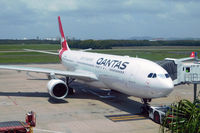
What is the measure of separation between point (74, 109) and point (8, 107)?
4.66 meters

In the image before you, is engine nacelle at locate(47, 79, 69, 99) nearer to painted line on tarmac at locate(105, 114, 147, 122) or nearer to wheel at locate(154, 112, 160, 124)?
painted line on tarmac at locate(105, 114, 147, 122)

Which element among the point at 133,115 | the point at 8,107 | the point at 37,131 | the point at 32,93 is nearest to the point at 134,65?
the point at 133,115

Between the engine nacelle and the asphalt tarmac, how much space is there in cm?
59

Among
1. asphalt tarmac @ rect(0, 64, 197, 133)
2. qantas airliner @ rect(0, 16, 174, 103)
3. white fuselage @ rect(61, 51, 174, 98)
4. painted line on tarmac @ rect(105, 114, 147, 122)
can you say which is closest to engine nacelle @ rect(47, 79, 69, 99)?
qantas airliner @ rect(0, 16, 174, 103)

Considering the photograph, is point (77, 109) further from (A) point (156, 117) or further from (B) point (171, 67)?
(B) point (171, 67)

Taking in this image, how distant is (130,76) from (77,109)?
14.5 ft

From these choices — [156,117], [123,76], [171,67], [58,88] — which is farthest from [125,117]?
[171,67]

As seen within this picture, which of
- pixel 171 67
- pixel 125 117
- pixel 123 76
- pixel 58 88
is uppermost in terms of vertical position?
pixel 171 67

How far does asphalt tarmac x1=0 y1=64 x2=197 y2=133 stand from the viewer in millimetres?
14719

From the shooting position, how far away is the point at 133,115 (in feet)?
56.5

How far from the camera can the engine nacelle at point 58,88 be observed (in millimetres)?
20719

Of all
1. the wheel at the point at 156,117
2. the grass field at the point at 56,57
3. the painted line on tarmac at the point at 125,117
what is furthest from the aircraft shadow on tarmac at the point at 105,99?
the grass field at the point at 56,57

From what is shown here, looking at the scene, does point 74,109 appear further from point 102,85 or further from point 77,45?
point 77,45

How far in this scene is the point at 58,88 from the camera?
70.3 feet
